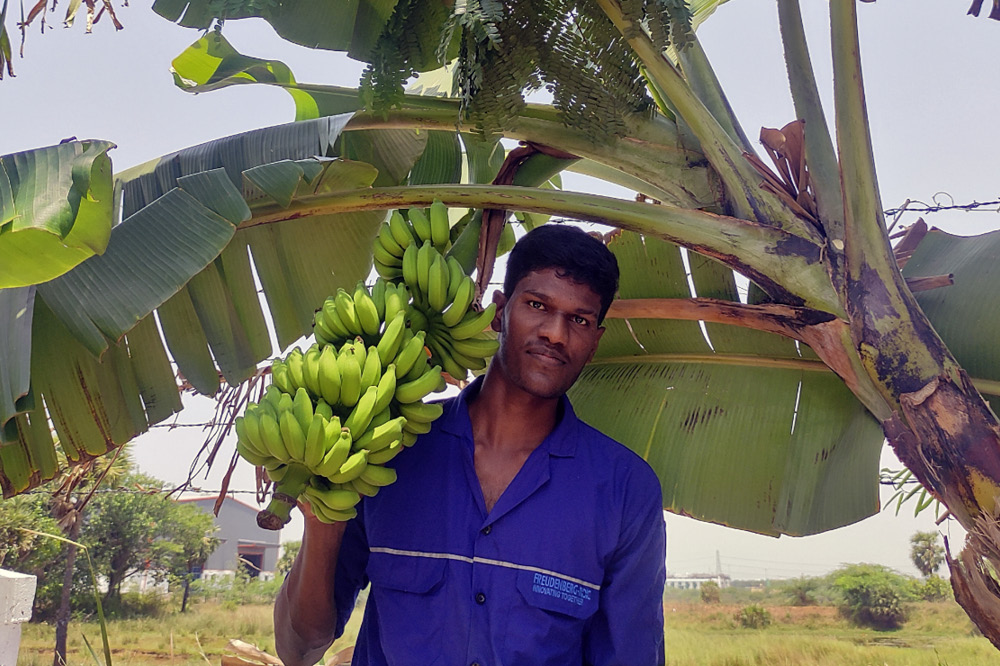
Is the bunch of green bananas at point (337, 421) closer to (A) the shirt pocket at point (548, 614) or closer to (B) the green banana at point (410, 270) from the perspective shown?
(B) the green banana at point (410, 270)

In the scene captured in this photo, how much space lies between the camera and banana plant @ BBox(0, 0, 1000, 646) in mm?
1537

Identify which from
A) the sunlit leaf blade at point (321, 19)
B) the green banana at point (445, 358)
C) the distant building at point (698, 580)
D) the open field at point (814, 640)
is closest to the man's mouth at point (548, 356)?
the green banana at point (445, 358)

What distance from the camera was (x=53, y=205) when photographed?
1.28 metres

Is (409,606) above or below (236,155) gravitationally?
below

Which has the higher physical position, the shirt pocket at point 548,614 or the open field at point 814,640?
the shirt pocket at point 548,614

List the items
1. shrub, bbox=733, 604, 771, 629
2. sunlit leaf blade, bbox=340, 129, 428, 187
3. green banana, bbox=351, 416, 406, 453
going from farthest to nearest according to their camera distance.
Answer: shrub, bbox=733, 604, 771, 629 → sunlit leaf blade, bbox=340, 129, 428, 187 → green banana, bbox=351, 416, 406, 453

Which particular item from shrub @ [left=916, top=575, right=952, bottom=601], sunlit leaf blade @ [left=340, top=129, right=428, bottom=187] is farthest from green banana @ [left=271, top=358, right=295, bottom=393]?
shrub @ [left=916, top=575, right=952, bottom=601]

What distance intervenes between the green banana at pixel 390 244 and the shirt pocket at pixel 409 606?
2.06ft

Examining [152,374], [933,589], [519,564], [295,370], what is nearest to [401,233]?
[295,370]

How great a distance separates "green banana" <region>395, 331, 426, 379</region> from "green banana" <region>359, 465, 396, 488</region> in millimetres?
177

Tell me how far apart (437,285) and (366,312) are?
0.17 metres

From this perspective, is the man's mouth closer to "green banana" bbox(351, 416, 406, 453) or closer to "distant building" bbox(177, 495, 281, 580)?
"green banana" bbox(351, 416, 406, 453)

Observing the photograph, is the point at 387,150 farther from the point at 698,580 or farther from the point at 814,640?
the point at 814,640

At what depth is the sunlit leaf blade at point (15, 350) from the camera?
1.33 meters
